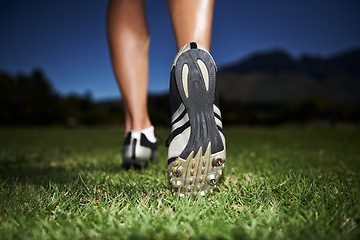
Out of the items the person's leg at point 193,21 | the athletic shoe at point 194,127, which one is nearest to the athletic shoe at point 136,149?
the athletic shoe at point 194,127

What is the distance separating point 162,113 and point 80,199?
97.1 ft

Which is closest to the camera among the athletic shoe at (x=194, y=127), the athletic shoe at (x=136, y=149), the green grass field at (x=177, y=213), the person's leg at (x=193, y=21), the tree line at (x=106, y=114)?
the green grass field at (x=177, y=213)

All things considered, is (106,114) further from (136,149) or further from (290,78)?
(290,78)

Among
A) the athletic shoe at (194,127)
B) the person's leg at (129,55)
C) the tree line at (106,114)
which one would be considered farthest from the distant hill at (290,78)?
the athletic shoe at (194,127)

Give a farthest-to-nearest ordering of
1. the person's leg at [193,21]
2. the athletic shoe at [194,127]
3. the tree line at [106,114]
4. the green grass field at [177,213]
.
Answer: the tree line at [106,114] < the person's leg at [193,21] < the athletic shoe at [194,127] < the green grass field at [177,213]

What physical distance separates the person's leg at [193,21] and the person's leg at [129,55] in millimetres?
426

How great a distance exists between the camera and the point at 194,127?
34.7 inches

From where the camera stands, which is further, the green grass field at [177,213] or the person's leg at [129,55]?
the person's leg at [129,55]

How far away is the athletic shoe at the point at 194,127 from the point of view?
0.86 m

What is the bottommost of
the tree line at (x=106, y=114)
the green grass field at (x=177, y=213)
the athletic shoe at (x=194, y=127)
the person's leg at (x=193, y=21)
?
the tree line at (x=106, y=114)

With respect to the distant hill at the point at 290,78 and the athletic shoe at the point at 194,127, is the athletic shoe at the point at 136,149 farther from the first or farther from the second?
the distant hill at the point at 290,78

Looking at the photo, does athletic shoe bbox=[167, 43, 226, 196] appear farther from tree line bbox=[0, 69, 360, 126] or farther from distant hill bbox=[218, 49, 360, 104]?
distant hill bbox=[218, 49, 360, 104]

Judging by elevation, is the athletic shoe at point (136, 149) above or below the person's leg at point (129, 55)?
below

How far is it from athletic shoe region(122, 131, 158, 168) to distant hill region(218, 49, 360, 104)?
9252cm
